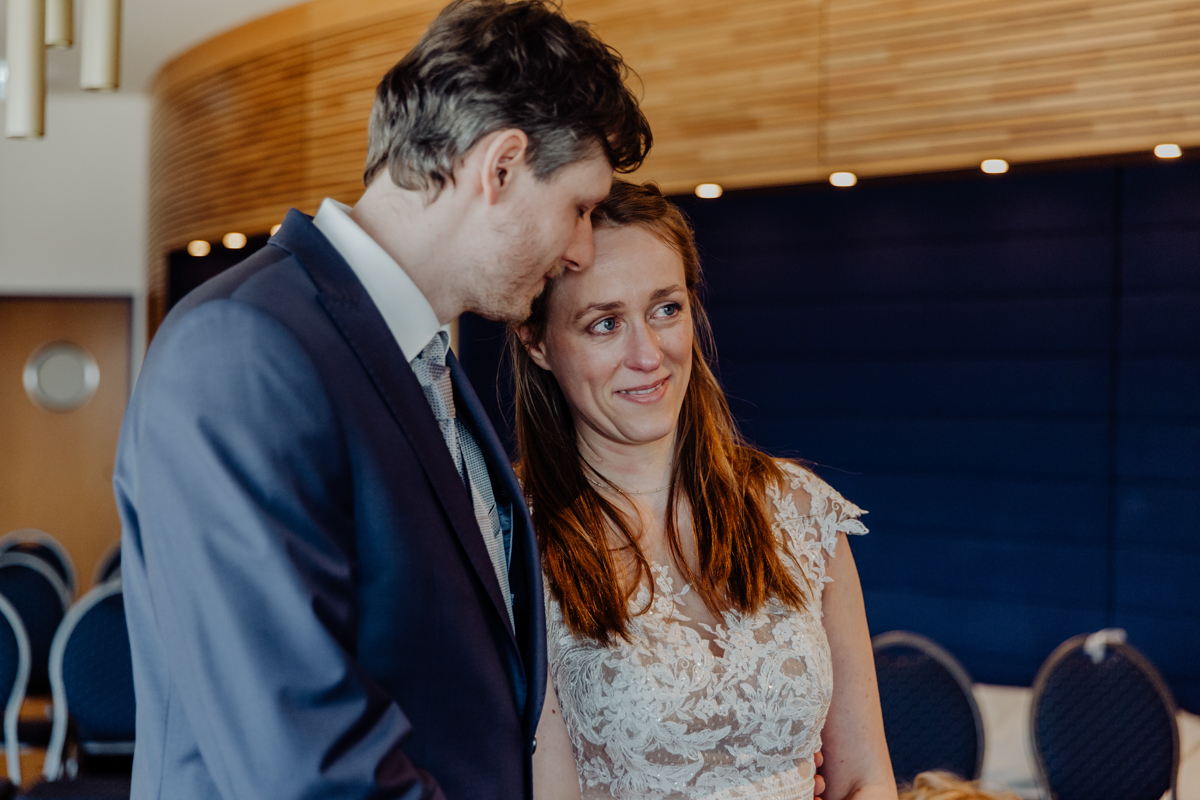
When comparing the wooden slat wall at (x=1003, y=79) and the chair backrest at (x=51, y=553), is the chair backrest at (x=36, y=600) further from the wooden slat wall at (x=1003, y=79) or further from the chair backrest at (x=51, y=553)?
the wooden slat wall at (x=1003, y=79)

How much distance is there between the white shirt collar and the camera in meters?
1.16

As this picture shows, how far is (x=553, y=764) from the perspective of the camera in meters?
1.50

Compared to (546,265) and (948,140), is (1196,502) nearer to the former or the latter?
(948,140)

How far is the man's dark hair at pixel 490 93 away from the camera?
117cm

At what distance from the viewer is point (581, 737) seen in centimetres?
160

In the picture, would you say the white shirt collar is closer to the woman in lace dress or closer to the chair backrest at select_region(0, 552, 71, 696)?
the woman in lace dress

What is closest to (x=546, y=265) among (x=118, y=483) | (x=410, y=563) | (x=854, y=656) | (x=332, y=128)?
(x=410, y=563)

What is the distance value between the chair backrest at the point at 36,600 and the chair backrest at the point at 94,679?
1.27 metres

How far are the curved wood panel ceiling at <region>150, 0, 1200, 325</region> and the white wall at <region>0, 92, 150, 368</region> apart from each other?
111 inches

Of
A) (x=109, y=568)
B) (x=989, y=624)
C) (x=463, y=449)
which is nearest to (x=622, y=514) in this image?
(x=463, y=449)

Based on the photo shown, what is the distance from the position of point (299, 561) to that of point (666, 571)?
0.90m

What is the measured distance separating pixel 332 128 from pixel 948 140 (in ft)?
11.4

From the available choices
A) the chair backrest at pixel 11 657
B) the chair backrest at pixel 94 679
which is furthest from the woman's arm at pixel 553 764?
the chair backrest at pixel 11 657

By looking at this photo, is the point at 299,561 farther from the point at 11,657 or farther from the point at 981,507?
the point at 981,507
